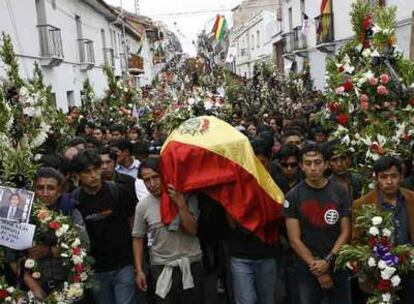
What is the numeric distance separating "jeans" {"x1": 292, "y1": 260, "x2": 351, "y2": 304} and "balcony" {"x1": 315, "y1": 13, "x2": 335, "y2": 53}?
18096 mm

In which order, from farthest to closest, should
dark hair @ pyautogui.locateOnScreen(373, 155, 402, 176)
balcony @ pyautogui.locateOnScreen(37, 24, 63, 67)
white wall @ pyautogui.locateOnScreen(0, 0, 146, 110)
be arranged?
balcony @ pyautogui.locateOnScreen(37, 24, 63, 67) → white wall @ pyautogui.locateOnScreen(0, 0, 146, 110) → dark hair @ pyautogui.locateOnScreen(373, 155, 402, 176)

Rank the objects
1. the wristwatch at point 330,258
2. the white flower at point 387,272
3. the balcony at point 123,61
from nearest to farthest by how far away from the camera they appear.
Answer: the white flower at point 387,272, the wristwatch at point 330,258, the balcony at point 123,61

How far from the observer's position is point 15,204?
3967 millimetres

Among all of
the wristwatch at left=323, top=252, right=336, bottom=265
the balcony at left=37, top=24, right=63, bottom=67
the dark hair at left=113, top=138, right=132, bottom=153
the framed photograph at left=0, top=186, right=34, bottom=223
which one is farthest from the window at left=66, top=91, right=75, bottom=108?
the wristwatch at left=323, top=252, right=336, bottom=265

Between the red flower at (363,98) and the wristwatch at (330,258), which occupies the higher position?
the red flower at (363,98)

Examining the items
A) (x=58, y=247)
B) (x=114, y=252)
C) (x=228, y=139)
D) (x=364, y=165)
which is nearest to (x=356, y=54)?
(x=364, y=165)

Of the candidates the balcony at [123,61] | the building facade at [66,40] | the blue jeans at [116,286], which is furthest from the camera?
the balcony at [123,61]

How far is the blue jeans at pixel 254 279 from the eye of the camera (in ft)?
15.3

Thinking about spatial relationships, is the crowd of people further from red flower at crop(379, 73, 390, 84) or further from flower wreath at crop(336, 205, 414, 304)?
red flower at crop(379, 73, 390, 84)

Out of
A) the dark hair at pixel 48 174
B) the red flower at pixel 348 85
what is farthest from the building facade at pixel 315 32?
the dark hair at pixel 48 174

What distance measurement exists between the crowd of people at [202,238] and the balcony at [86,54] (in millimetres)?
17120

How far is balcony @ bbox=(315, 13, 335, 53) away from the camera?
71.2 ft

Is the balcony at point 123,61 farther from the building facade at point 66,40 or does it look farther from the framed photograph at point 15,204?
the framed photograph at point 15,204

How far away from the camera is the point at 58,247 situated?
4020mm
